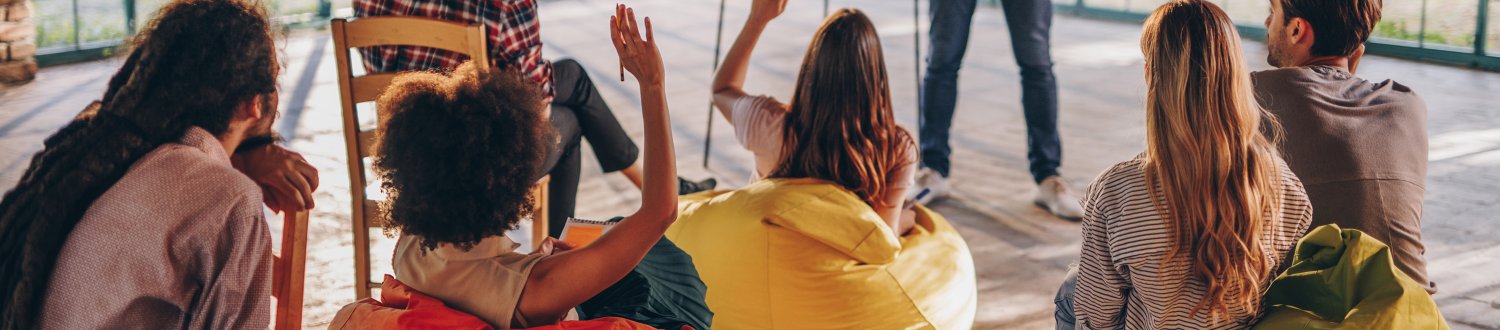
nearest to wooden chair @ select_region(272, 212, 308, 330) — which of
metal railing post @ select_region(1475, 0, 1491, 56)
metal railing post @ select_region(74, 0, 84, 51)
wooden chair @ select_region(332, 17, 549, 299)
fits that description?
wooden chair @ select_region(332, 17, 549, 299)

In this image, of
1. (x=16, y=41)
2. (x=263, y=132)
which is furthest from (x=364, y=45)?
(x=16, y=41)

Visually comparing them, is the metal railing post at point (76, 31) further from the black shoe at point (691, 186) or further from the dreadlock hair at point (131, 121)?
the dreadlock hair at point (131, 121)

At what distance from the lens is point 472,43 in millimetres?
2393

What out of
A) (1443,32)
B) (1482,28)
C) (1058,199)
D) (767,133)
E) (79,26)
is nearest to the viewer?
(767,133)

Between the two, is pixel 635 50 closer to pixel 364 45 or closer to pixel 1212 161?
pixel 1212 161

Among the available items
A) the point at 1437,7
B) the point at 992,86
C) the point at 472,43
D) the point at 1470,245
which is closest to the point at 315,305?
the point at 472,43

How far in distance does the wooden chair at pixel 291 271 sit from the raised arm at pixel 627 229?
420 mm

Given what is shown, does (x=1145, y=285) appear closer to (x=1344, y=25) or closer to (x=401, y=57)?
(x=1344, y=25)

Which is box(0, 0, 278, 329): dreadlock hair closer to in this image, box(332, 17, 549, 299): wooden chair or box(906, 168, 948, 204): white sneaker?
box(332, 17, 549, 299): wooden chair

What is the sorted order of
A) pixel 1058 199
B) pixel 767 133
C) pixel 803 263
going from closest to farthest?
pixel 803 263 < pixel 767 133 < pixel 1058 199

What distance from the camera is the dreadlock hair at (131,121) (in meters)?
1.52

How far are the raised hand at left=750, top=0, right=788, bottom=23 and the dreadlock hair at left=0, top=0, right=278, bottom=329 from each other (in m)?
1.12

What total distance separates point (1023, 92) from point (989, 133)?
3.57 ft

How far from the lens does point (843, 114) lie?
2.50m
